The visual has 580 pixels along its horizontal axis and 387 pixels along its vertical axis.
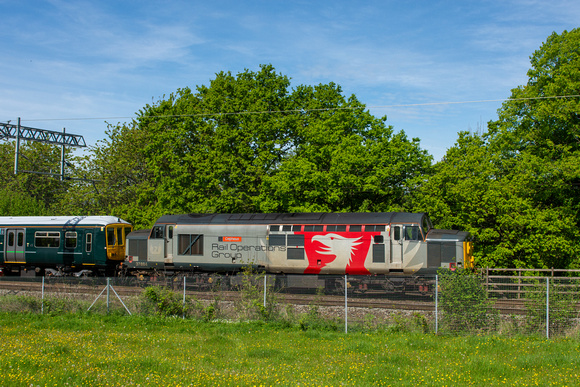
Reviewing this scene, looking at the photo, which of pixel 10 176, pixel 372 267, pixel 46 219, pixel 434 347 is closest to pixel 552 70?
pixel 372 267

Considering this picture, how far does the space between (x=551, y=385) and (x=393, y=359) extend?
11.2 ft

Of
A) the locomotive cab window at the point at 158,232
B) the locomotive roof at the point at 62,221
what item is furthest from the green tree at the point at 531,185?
the locomotive roof at the point at 62,221

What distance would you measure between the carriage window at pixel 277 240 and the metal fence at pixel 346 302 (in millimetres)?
2062

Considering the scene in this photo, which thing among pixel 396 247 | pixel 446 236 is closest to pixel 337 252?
pixel 396 247

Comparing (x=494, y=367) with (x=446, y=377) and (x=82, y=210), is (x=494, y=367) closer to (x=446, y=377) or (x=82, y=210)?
(x=446, y=377)

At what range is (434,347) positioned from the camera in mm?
13273

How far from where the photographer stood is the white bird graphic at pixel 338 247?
2327cm

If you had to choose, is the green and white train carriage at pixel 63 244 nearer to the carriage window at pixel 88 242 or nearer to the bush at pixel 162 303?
the carriage window at pixel 88 242

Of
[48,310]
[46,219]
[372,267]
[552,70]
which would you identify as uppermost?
[552,70]

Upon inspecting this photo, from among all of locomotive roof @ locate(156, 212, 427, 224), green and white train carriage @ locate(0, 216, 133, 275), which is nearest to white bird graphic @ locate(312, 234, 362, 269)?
locomotive roof @ locate(156, 212, 427, 224)

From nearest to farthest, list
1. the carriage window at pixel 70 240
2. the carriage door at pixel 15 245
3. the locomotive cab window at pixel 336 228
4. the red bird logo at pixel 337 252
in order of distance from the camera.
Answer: the red bird logo at pixel 337 252 → the locomotive cab window at pixel 336 228 → the carriage window at pixel 70 240 → the carriage door at pixel 15 245

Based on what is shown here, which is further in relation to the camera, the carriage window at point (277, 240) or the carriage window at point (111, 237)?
the carriage window at point (111, 237)

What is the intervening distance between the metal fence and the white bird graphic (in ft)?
3.32

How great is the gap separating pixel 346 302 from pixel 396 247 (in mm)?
7471
